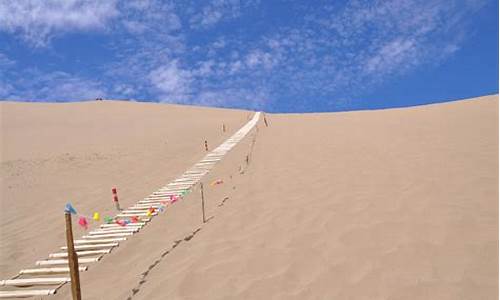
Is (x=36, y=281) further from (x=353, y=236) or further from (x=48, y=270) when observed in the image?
(x=353, y=236)

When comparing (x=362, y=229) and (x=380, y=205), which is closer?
(x=362, y=229)

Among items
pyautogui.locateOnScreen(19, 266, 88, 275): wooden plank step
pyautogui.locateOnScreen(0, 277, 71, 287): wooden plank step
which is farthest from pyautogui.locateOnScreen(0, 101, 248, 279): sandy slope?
pyautogui.locateOnScreen(0, 277, 71, 287): wooden plank step

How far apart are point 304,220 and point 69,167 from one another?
13670mm

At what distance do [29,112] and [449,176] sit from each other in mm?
39788

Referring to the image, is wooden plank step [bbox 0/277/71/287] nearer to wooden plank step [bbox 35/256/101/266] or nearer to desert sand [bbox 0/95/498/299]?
desert sand [bbox 0/95/498/299]

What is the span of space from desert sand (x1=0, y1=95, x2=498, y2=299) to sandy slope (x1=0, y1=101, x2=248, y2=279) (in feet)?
0.28

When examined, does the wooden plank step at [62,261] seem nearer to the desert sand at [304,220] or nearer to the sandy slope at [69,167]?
the desert sand at [304,220]

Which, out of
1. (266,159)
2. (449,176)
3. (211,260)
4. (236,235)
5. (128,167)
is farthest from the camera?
(128,167)

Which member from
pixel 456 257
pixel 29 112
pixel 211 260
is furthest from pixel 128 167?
pixel 29 112

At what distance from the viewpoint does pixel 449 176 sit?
30.1ft

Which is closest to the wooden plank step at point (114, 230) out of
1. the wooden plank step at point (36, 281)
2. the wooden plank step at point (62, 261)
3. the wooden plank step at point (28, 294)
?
the wooden plank step at point (62, 261)

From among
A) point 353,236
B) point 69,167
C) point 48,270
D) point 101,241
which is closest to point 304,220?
point 353,236

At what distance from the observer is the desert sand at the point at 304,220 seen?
17.6 ft

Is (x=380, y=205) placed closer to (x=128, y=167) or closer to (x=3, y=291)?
(x=3, y=291)
